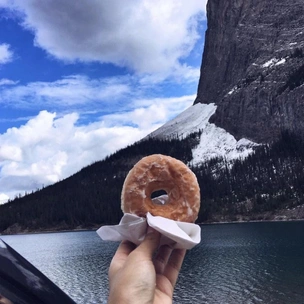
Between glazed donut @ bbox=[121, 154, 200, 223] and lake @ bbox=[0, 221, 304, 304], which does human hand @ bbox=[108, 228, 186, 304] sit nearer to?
glazed donut @ bbox=[121, 154, 200, 223]

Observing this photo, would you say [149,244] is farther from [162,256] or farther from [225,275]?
[225,275]

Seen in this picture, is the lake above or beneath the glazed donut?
beneath

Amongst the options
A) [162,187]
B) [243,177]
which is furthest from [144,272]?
[243,177]

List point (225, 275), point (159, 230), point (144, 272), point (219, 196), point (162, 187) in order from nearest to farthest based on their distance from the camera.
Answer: point (144, 272) → point (159, 230) → point (162, 187) → point (225, 275) → point (219, 196)

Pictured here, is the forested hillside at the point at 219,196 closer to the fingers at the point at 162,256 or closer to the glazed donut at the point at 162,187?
the glazed donut at the point at 162,187

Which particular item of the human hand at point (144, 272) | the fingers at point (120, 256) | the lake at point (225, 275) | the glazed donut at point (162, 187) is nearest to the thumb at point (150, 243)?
the human hand at point (144, 272)

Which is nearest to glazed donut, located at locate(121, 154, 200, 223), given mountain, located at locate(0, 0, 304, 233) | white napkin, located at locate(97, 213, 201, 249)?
white napkin, located at locate(97, 213, 201, 249)
